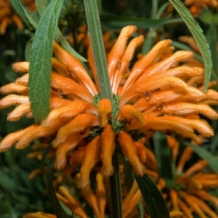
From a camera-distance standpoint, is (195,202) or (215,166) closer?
(215,166)

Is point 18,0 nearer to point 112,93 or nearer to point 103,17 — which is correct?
point 112,93

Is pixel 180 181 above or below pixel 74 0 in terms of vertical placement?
below

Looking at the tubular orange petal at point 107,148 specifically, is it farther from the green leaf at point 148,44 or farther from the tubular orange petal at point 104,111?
the green leaf at point 148,44

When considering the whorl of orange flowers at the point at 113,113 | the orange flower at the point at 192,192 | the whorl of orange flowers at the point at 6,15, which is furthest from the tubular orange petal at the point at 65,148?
the whorl of orange flowers at the point at 6,15

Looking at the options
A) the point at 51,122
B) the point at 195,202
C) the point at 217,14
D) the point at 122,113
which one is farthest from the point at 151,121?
the point at 217,14

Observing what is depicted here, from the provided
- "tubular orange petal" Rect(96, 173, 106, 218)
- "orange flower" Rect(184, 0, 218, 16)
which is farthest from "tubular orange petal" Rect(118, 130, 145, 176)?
"orange flower" Rect(184, 0, 218, 16)

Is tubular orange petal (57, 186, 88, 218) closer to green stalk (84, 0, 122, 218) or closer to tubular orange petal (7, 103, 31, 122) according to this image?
green stalk (84, 0, 122, 218)

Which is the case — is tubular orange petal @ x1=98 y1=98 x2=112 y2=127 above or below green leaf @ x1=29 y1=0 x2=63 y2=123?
below

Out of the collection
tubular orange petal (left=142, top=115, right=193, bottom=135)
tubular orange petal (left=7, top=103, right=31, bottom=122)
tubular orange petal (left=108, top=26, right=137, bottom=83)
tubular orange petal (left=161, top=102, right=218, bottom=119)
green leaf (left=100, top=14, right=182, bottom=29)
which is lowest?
tubular orange petal (left=142, top=115, right=193, bottom=135)
